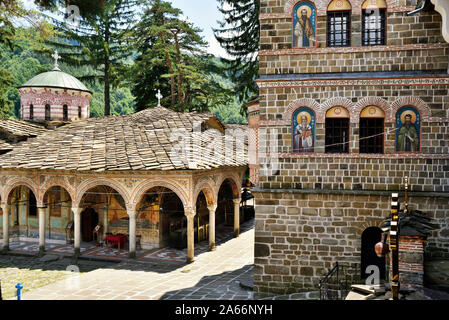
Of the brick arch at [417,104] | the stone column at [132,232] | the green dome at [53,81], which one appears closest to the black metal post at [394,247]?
the brick arch at [417,104]

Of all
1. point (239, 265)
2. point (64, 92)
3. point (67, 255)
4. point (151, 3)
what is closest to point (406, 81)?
point (239, 265)

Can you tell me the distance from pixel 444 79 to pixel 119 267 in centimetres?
1162

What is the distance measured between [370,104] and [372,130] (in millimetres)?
664

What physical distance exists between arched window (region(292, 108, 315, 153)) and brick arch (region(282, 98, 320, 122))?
0.10 m

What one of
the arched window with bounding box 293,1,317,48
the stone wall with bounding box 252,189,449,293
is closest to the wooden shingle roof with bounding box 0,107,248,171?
the stone wall with bounding box 252,189,449,293

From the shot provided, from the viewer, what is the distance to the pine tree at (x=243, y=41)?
25234mm

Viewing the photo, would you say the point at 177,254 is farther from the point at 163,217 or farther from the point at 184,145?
the point at 184,145

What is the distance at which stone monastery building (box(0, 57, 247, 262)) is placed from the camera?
47.8 ft

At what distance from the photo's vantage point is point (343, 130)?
33.3 feet

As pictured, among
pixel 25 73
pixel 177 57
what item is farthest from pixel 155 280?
pixel 25 73

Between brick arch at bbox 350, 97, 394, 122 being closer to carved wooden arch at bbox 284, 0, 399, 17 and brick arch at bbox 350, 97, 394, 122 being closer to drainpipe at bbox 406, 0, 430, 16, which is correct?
drainpipe at bbox 406, 0, 430, 16

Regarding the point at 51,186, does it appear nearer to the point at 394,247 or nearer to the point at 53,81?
the point at 53,81

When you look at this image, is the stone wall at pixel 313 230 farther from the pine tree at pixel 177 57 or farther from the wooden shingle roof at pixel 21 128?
the pine tree at pixel 177 57
